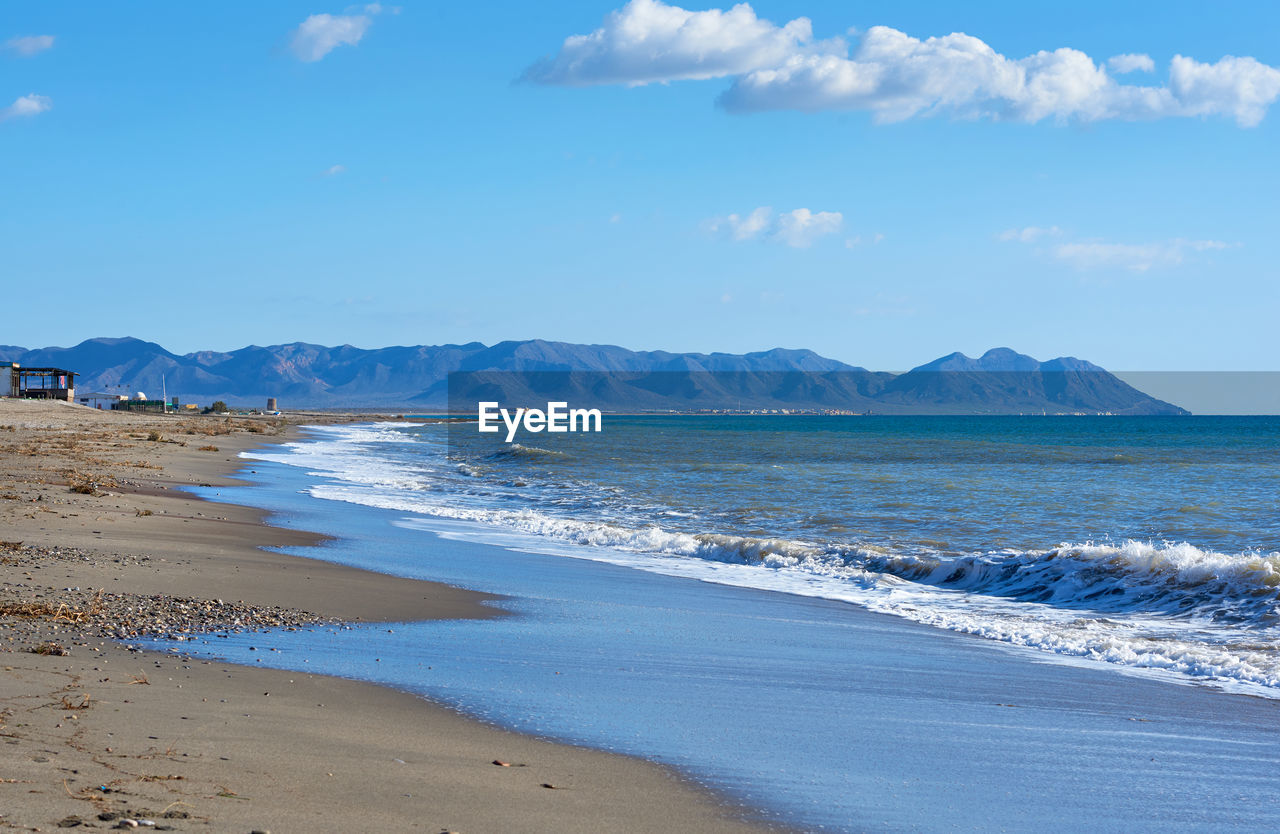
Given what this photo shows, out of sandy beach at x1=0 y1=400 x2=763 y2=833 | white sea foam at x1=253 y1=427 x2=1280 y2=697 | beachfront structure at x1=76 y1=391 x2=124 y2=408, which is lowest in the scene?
white sea foam at x1=253 y1=427 x2=1280 y2=697

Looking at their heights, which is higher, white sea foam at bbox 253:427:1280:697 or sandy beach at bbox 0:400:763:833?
sandy beach at bbox 0:400:763:833

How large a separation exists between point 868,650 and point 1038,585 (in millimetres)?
5870

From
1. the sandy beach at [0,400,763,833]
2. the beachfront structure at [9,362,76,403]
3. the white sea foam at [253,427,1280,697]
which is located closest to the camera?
the sandy beach at [0,400,763,833]

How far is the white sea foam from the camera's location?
34.6ft

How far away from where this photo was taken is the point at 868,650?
1005 cm

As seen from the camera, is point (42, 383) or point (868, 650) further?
point (42, 383)

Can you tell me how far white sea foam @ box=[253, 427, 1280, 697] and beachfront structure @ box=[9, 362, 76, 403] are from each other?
7603cm

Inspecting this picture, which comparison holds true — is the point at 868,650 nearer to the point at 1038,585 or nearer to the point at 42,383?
the point at 1038,585

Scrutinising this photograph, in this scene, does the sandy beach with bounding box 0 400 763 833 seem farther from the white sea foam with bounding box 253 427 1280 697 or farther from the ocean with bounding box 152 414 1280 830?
the white sea foam with bounding box 253 427 1280 697

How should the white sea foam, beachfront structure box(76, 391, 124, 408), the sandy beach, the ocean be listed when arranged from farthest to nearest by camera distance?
1. beachfront structure box(76, 391, 124, 408)
2. the white sea foam
3. the ocean
4. the sandy beach

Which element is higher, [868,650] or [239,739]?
[239,739]

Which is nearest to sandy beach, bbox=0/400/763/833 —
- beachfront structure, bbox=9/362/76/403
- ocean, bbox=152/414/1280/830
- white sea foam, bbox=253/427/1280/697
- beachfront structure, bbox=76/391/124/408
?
ocean, bbox=152/414/1280/830

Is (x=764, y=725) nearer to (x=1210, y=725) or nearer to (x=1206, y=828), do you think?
(x=1206, y=828)

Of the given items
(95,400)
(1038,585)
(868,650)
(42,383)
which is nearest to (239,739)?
(868,650)
